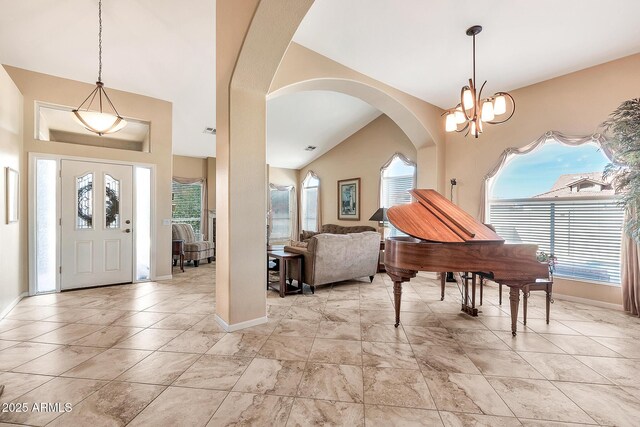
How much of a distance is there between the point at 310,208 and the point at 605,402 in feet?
25.4

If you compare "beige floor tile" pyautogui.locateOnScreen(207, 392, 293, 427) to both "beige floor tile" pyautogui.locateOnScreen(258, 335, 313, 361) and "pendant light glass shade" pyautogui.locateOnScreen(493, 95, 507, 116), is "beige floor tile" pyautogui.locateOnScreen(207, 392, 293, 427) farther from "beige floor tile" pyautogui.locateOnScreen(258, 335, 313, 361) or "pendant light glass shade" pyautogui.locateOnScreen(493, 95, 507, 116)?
"pendant light glass shade" pyautogui.locateOnScreen(493, 95, 507, 116)

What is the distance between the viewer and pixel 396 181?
259 inches

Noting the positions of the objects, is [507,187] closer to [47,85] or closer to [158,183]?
[158,183]

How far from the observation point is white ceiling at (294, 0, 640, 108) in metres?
2.90

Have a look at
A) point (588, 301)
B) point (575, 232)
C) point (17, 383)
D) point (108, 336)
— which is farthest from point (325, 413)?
point (575, 232)

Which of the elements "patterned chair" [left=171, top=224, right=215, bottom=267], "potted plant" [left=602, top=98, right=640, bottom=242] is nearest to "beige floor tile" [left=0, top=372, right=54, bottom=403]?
"patterned chair" [left=171, top=224, right=215, bottom=267]

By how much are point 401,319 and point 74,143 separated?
211 inches

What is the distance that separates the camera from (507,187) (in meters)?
4.80

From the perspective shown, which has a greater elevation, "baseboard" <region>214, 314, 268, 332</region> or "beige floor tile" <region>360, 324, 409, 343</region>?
"baseboard" <region>214, 314, 268, 332</region>

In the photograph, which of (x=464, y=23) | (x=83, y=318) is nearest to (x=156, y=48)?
(x=83, y=318)

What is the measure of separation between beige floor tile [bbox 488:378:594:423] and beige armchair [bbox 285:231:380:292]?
102 inches

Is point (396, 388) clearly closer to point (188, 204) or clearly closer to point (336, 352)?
point (336, 352)

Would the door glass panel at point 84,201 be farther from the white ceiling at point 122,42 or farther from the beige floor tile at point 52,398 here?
the beige floor tile at point 52,398

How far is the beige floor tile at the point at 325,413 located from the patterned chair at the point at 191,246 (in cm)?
525
